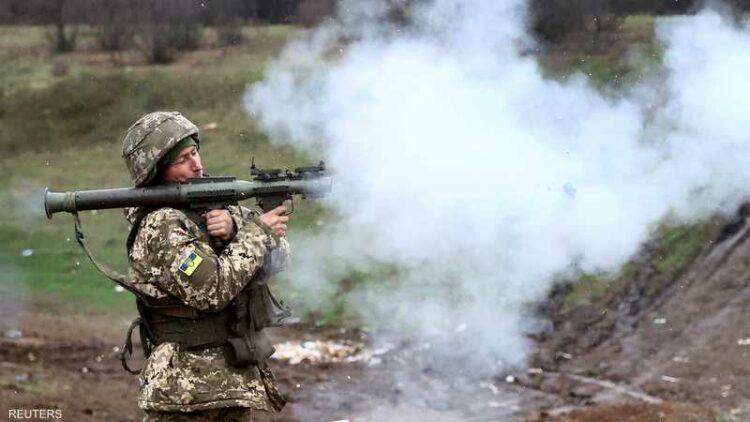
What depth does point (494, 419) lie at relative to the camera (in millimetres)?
7941

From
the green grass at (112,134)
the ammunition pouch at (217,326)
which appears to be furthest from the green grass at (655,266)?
the ammunition pouch at (217,326)

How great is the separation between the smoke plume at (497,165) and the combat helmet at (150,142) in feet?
17.1

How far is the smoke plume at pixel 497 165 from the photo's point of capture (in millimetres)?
Result: 9930

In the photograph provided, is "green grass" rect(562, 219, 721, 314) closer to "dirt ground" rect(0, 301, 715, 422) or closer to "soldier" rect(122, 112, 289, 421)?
"dirt ground" rect(0, 301, 715, 422)

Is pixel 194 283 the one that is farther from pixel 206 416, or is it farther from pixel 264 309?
pixel 206 416

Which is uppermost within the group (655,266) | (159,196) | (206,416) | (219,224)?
(655,266)

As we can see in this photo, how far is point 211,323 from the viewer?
4.56 m

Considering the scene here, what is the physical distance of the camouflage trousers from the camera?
449 cm

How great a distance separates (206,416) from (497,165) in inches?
247

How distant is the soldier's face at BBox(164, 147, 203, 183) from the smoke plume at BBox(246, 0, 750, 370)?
198 inches

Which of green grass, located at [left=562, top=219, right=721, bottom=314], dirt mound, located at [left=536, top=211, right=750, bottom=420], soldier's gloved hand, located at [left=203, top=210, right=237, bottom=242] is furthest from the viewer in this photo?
green grass, located at [left=562, top=219, right=721, bottom=314]

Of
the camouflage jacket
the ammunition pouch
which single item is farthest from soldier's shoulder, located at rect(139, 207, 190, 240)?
the ammunition pouch

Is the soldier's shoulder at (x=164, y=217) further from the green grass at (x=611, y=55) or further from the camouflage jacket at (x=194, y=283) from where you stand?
the green grass at (x=611, y=55)

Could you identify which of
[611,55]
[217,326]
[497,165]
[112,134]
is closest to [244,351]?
[217,326]
